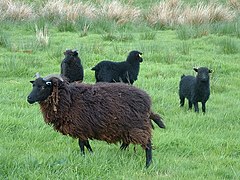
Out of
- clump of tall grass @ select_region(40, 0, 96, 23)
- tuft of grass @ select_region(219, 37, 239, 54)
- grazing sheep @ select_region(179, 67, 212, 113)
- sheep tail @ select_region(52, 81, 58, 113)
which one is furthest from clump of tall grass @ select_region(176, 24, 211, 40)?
sheep tail @ select_region(52, 81, 58, 113)

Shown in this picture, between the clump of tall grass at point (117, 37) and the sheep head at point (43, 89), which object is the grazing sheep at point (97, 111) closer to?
the sheep head at point (43, 89)

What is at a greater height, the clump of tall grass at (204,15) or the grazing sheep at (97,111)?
the clump of tall grass at (204,15)

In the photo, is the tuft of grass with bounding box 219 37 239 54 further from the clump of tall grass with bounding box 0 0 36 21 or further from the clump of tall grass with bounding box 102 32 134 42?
the clump of tall grass with bounding box 0 0 36 21

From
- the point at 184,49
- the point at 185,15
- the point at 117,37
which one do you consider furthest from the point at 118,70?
the point at 185,15

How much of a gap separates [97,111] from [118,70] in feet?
14.0

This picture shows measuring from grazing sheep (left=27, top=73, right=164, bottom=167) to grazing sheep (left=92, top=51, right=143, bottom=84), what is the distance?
12.3 ft

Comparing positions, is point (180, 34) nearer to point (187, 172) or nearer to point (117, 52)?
point (117, 52)

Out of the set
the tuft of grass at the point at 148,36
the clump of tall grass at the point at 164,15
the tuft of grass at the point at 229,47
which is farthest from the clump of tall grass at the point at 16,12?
the tuft of grass at the point at 229,47

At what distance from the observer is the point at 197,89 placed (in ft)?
30.1

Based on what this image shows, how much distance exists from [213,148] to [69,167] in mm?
2270

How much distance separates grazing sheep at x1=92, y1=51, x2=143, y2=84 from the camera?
400 inches

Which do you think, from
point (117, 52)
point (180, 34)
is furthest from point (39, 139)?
point (180, 34)

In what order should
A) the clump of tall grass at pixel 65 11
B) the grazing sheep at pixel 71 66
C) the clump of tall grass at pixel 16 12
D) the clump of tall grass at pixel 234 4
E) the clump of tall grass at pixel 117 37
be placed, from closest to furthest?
the grazing sheep at pixel 71 66, the clump of tall grass at pixel 117 37, the clump of tall grass at pixel 65 11, the clump of tall grass at pixel 16 12, the clump of tall grass at pixel 234 4

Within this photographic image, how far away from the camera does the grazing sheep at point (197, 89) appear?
920 cm
